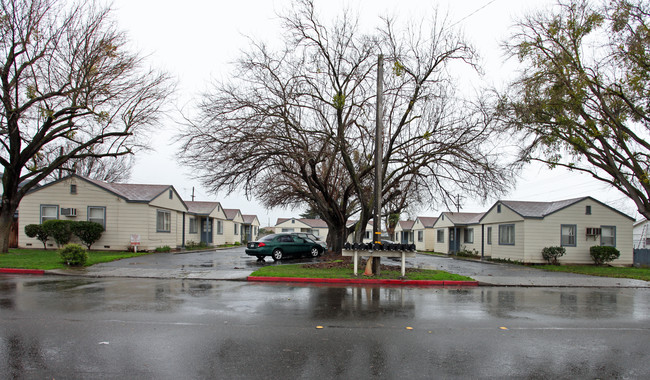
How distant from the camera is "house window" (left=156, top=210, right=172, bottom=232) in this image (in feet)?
84.5

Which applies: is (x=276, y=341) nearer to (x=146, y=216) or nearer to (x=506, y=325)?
(x=506, y=325)

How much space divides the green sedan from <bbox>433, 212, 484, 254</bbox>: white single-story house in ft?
43.3

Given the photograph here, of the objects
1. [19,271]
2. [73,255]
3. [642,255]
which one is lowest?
[642,255]

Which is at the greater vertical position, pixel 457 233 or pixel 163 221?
pixel 163 221

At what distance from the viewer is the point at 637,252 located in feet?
94.7

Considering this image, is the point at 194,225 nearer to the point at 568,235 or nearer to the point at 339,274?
the point at 339,274

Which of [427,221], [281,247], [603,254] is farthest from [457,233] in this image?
[281,247]

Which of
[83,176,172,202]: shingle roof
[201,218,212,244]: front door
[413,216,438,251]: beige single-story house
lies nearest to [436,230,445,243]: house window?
[413,216,438,251]: beige single-story house

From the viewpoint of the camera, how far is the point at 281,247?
22547mm

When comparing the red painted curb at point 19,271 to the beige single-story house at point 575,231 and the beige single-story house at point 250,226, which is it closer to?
the beige single-story house at point 575,231

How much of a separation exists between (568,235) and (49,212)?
97.9ft

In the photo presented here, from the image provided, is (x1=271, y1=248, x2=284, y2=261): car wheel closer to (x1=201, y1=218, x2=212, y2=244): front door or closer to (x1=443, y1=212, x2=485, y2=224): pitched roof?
(x1=201, y1=218, x2=212, y2=244): front door

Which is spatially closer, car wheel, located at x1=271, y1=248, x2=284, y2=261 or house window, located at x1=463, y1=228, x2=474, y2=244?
car wheel, located at x1=271, y1=248, x2=284, y2=261

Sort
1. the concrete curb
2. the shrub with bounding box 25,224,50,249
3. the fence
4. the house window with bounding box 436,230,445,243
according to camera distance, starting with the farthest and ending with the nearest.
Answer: the house window with bounding box 436,230,445,243
the fence
the shrub with bounding box 25,224,50,249
the concrete curb
